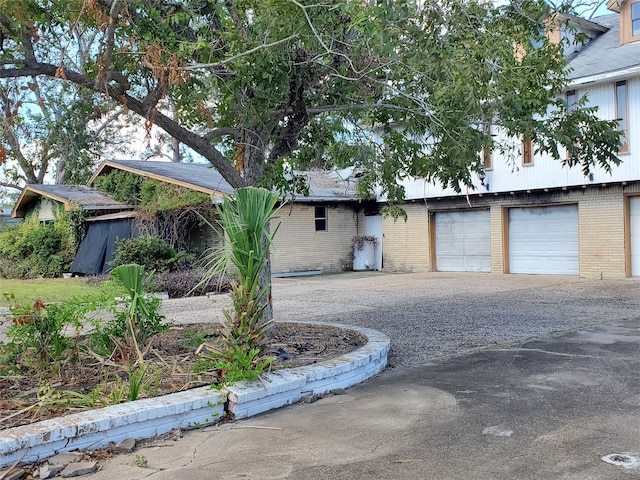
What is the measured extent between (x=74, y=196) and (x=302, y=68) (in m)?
17.7

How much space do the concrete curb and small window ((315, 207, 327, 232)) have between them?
17.1 metres

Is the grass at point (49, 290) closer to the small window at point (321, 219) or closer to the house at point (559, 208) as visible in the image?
the small window at point (321, 219)

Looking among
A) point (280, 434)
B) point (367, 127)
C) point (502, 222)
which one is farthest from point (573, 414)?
point (502, 222)

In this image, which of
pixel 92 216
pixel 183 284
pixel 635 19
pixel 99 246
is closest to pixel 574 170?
pixel 635 19

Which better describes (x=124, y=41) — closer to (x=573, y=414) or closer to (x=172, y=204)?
(x=573, y=414)

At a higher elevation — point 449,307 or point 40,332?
point 40,332

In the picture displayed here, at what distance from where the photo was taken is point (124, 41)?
841 cm

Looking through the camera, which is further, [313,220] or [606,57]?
[313,220]

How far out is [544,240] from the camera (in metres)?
19.7

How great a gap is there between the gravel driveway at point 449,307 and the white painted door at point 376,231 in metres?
5.05

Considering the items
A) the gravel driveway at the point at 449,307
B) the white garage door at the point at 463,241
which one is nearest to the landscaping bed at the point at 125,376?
the gravel driveway at the point at 449,307

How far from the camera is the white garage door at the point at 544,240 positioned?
1894 centimetres

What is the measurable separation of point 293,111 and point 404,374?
13.0 feet

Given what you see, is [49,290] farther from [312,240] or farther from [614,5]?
[614,5]
